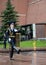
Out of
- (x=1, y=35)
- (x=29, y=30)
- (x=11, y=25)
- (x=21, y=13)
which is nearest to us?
(x=11, y=25)

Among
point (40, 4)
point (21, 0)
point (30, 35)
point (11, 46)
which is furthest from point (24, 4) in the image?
point (11, 46)

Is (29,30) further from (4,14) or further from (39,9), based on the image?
(4,14)

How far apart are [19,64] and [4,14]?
26.0 m

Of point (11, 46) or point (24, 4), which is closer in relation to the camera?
point (11, 46)

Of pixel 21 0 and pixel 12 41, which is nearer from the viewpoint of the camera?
pixel 12 41

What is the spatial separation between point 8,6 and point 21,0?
17095 millimetres

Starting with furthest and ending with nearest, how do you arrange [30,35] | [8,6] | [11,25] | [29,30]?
[29,30], [30,35], [8,6], [11,25]

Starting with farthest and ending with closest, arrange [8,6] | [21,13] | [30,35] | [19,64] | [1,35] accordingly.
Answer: [21,13]
[30,35]
[8,6]
[1,35]
[19,64]

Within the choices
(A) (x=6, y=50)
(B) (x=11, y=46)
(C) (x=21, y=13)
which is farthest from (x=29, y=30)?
(B) (x=11, y=46)

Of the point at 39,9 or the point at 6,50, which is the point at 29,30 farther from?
the point at 6,50

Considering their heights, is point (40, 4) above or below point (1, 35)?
above

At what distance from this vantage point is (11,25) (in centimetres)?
1379

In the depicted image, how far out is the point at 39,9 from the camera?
1916 inches

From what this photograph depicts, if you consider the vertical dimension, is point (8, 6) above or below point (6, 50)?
above
